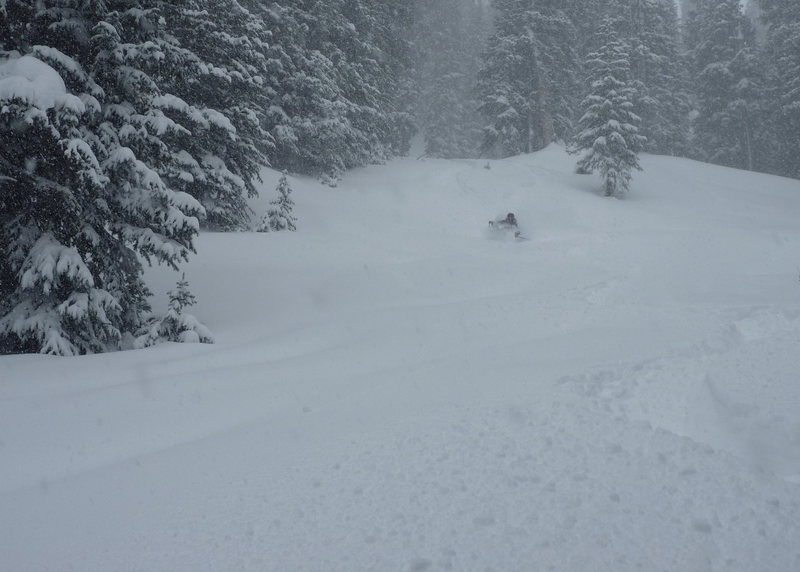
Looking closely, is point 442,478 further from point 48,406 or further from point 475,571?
point 48,406

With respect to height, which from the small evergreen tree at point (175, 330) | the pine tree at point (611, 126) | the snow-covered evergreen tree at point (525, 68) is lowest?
the small evergreen tree at point (175, 330)

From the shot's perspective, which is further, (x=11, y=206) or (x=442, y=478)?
(x=11, y=206)

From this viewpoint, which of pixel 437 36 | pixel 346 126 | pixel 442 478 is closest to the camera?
pixel 442 478

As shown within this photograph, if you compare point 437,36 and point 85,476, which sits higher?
point 437,36

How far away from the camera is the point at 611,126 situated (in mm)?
22609

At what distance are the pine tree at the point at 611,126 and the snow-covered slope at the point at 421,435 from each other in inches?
507

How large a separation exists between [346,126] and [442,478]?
2088cm

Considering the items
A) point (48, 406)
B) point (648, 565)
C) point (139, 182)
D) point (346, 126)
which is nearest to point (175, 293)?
point (139, 182)

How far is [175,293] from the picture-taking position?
8.37 m

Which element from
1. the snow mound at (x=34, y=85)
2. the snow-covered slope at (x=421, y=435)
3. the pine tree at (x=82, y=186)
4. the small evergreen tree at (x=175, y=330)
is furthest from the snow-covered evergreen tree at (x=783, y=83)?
the snow mound at (x=34, y=85)

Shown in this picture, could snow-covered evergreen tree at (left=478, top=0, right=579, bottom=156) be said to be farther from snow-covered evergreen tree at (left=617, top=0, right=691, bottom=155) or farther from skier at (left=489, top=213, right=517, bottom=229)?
skier at (left=489, top=213, right=517, bottom=229)

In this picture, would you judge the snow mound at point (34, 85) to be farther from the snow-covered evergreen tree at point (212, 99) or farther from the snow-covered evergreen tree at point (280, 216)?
the snow-covered evergreen tree at point (280, 216)

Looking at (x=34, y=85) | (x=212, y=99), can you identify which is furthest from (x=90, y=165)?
(x=212, y=99)

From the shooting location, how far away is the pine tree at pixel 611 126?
74.4ft
